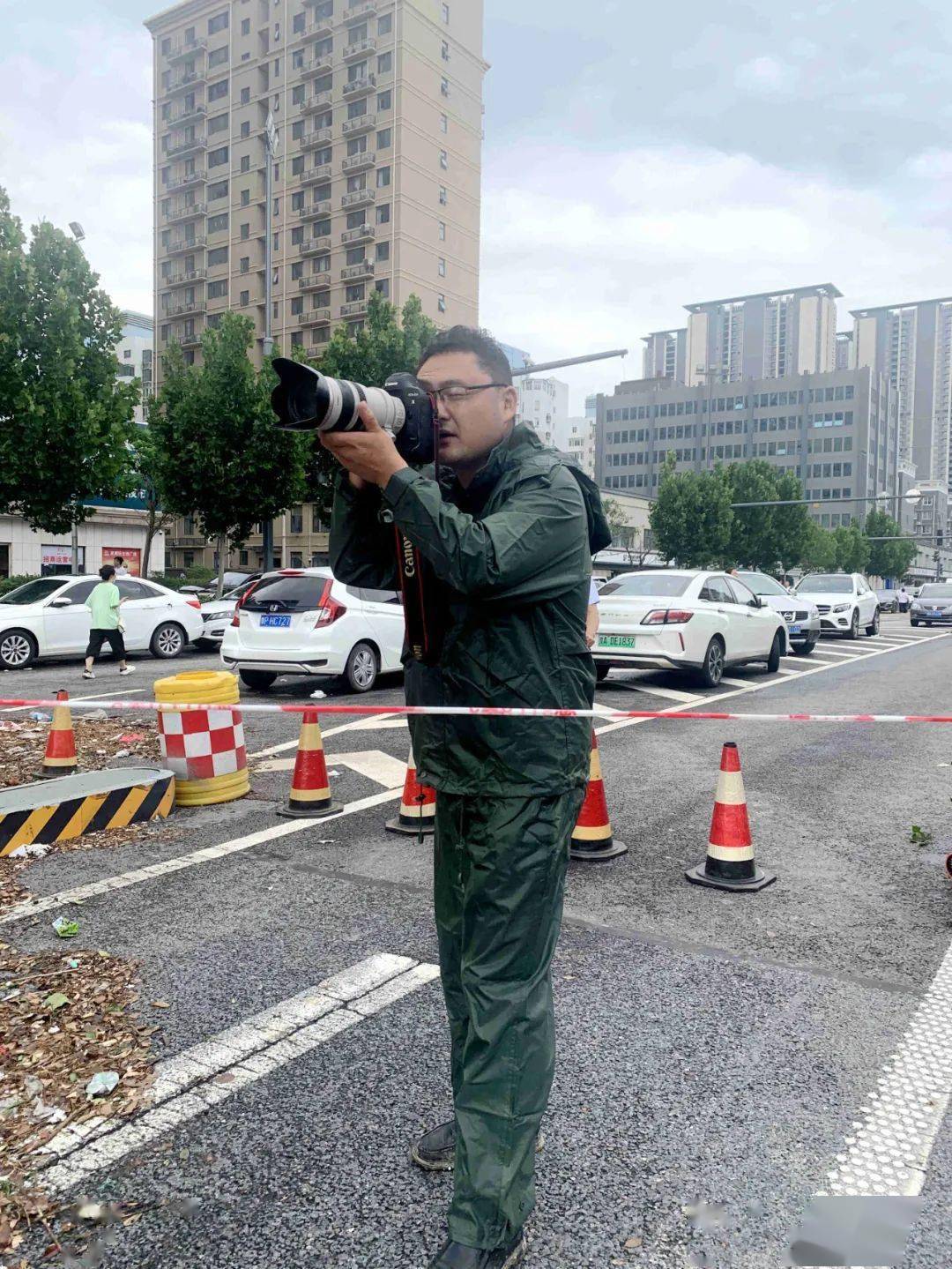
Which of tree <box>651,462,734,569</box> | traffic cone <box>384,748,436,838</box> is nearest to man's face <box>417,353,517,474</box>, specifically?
traffic cone <box>384,748,436,838</box>

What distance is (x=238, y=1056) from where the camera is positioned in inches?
115

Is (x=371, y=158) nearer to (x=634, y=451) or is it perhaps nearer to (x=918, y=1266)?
(x=634, y=451)

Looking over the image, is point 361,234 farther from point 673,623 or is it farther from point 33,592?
point 673,623

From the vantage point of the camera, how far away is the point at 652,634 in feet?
39.4

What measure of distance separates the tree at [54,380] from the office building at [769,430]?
92540 mm

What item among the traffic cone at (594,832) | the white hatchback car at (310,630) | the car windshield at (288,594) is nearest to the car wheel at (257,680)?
the white hatchback car at (310,630)

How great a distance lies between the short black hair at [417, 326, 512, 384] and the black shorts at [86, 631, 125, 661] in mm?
12627

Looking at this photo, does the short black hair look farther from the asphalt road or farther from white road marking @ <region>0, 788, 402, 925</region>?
white road marking @ <region>0, 788, 402, 925</region>

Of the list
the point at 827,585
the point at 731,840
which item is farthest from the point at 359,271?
the point at 731,840

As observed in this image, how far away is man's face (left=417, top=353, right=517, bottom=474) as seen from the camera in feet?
7.25

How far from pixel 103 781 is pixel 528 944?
4.37 metres

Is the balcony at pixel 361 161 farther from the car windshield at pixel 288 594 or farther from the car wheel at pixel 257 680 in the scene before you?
the car wheel at pixel 257 680

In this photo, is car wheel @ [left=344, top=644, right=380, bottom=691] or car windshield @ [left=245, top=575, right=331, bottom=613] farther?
car wheel @ [left=344, top=644, right=380, bottom=691]

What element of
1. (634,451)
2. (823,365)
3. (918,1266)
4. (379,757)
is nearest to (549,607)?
(918,1266)
